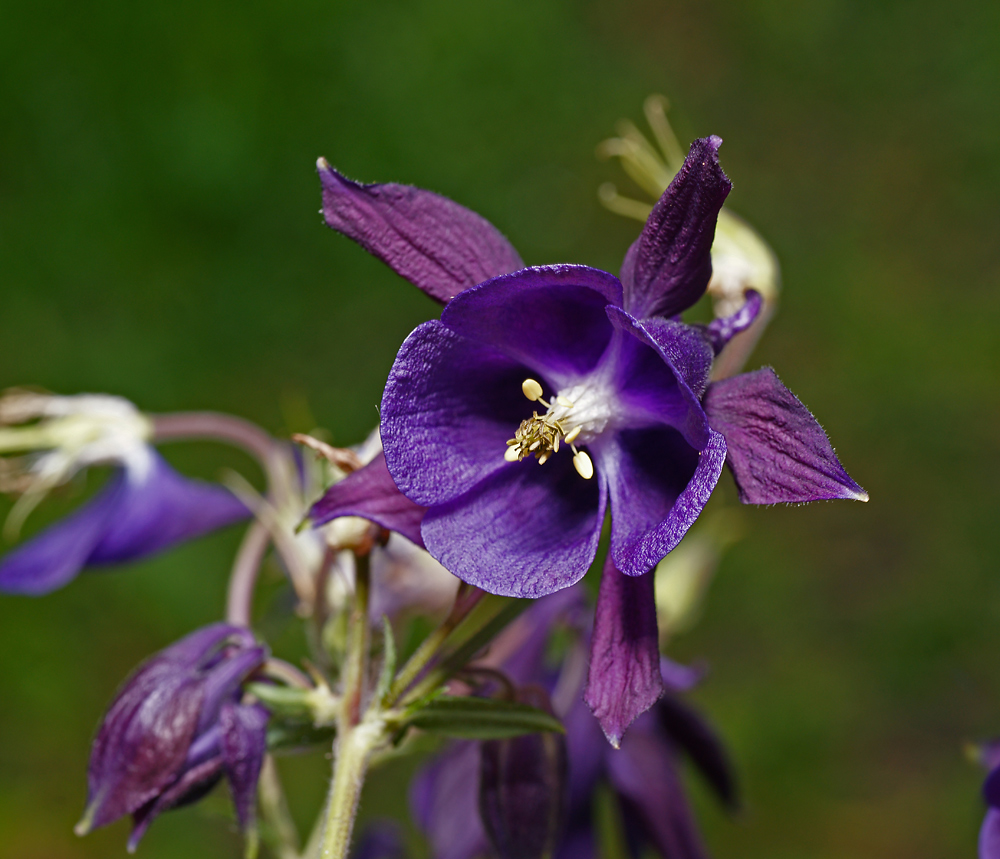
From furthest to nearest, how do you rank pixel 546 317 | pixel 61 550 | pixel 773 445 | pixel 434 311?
pixel 434 311 < pixel 61 550 < pixel 546 317 < pixel 773 445

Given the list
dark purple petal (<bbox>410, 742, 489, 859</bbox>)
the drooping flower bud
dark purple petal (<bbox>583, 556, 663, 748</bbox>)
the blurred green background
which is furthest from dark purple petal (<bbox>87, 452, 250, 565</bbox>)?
the blurred green background

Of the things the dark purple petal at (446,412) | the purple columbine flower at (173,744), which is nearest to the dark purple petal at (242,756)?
the purple columbine flower at (173,744)

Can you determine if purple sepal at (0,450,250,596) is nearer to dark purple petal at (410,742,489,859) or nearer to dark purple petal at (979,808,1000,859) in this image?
dark purple petal at (410,742,489,859)

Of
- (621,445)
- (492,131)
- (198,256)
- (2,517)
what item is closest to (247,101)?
(198,256)

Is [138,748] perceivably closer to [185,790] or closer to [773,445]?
[185,790]

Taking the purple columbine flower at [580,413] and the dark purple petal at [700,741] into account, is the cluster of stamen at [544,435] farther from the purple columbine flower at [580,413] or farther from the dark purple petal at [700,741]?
the dark purple petal at [700,741]

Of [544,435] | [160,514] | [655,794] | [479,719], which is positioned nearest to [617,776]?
[655,794]
